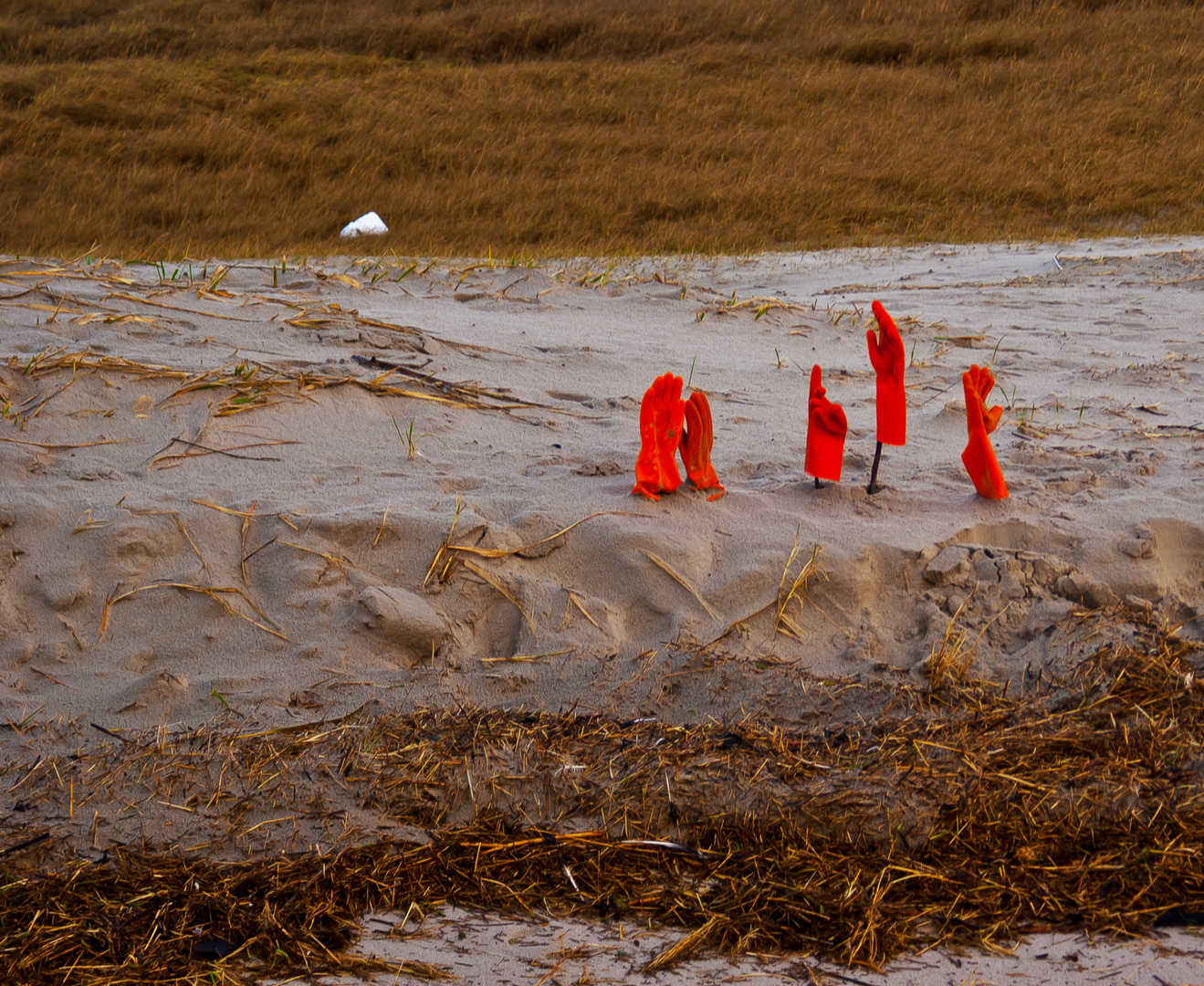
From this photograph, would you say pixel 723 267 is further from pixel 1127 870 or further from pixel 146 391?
pixel 1127 870

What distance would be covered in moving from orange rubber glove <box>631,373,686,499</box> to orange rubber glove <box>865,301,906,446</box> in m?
0.47

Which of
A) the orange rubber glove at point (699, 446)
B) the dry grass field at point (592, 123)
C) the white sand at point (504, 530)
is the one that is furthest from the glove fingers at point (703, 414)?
the dry grass field at point (592, 123)

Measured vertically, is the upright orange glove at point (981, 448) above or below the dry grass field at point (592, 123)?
below

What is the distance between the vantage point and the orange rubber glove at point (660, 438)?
89.6 inches

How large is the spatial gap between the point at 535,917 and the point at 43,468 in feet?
5.68

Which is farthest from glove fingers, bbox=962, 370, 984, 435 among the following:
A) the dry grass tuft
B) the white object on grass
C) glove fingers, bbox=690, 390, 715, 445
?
the white object on grass

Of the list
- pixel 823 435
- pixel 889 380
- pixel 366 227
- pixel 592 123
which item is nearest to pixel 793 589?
pixel 823 435

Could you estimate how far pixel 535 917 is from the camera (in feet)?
4.63

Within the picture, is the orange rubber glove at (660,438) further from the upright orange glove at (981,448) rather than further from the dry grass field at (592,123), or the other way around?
the dry grass field at (592,123)

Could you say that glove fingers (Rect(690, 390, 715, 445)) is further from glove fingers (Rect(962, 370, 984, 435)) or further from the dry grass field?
the dry grass field

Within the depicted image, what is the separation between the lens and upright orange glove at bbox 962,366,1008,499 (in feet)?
7.33

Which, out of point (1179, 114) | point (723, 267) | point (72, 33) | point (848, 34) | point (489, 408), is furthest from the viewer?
point (72, 33)

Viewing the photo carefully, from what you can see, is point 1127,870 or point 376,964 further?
point 1127,870

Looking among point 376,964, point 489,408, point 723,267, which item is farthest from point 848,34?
point 376,964
